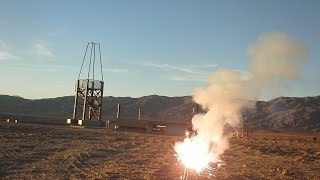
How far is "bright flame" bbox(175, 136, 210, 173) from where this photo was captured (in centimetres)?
2433

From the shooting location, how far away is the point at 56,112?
195m

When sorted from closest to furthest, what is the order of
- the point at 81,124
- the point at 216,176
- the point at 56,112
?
the point at 216,176 < the point at 81,124 < the point at 56,112

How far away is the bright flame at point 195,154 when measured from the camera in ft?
79.8

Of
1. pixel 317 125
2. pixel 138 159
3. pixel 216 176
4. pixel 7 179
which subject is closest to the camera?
pixel 7 179

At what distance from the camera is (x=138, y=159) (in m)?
29.0

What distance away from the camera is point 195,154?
80.0 feet

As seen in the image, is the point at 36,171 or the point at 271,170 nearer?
the point at 36,171

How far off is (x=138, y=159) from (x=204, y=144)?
5652 millimetres

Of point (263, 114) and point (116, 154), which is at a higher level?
point (263, 114)

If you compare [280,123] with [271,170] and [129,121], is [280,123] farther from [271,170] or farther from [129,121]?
[271,170]

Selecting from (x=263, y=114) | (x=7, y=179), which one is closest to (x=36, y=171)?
(x=7, y=179)

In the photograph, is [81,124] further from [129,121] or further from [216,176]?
[216,176]

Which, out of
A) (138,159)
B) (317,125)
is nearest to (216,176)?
(138,159)

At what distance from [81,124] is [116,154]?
4256cm
